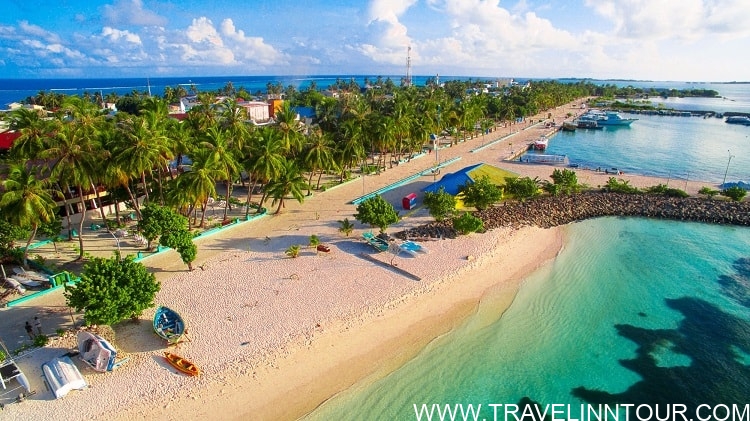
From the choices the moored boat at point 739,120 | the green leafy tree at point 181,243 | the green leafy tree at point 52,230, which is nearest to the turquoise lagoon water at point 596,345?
the green leafy tree at point 181,243

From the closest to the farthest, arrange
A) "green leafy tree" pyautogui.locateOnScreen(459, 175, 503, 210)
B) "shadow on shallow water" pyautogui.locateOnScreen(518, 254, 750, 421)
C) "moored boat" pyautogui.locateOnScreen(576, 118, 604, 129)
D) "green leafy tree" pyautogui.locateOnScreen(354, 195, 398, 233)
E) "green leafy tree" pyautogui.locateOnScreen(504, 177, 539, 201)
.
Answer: "shadow on shallow water" pyautogui.locateOnScreen(518, 254, 750, 421) → "green leafy tree" pyautogui.locateOnScreen(354, 195, 398, 233) → "green leafy tree" pyautogui.locateOnScreen(459, 175, 503, 210) → "green leafy tree" pyautogui.locateOnScreen(504, 177, 539, 201) → "moored boat" pyautogui.locateOnScreen(576, 118, 604, 129)

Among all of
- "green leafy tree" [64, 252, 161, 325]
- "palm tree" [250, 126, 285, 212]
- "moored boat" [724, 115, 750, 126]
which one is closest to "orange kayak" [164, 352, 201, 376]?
"green leafy tree" [64, 252, 161, 325]

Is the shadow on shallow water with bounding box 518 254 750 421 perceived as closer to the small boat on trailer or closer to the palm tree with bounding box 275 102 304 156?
the small boat on trailer

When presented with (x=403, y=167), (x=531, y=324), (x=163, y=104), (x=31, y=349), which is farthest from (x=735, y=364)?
(x=163, y=104)

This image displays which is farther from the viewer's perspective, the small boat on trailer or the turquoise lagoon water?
the turquoise lagoon water

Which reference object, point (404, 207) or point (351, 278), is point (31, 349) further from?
point (404, 207)

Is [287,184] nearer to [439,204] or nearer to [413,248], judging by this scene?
[413,248]

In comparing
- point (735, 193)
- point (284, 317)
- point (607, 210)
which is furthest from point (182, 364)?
point (735, 193)

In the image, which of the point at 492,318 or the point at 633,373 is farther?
the point at 492,318
